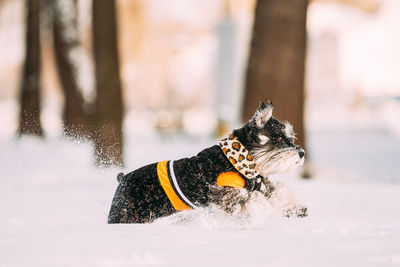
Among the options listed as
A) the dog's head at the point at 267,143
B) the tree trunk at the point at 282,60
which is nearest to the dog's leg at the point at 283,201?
the dog's head at the point at 267,143

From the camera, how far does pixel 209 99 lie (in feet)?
106

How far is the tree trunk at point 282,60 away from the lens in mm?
7879

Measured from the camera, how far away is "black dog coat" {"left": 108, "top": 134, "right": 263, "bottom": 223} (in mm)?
4070

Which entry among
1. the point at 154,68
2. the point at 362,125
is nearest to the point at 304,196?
the point at 362,125

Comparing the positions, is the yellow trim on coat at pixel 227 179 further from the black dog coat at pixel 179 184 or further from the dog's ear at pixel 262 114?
the dog's ear at pixel 262 114

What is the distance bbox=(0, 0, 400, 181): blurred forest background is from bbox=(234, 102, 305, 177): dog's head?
3.60 metres

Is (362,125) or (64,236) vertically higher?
(64,236)

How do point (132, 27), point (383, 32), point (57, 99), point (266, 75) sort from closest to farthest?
1. point (266, 75)
2. point (383, 32)
3. point (132, 27)
4. point (57, 99)

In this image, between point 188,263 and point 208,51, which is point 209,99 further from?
point 188,263

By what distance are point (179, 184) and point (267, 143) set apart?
0.85 metres

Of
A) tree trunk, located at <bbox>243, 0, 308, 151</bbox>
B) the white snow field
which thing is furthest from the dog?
tree trunk, located at <bbox>243, 0, 308, 151</bbox>

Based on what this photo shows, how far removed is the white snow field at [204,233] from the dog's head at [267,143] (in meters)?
0.37

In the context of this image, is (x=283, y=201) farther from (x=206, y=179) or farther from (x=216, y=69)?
(x=216, y=69)

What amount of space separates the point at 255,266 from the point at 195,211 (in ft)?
5.06
